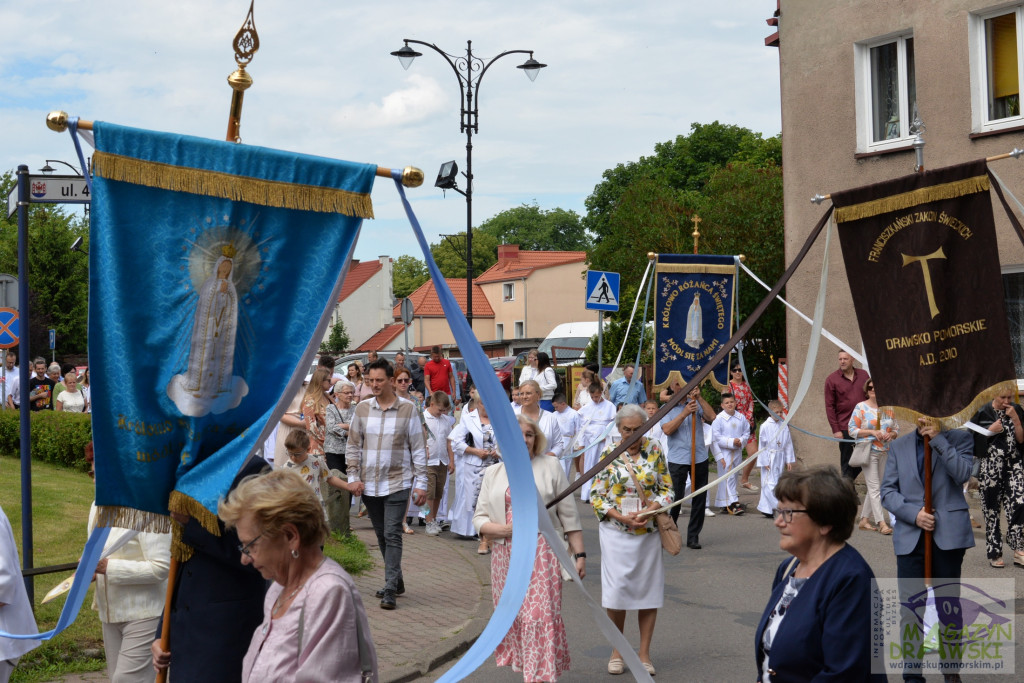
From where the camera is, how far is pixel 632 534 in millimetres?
7605

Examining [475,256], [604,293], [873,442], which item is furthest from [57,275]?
[873,442]

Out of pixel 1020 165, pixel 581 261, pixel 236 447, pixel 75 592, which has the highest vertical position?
pixel 581 261

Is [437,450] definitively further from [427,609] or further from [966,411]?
[966,411]

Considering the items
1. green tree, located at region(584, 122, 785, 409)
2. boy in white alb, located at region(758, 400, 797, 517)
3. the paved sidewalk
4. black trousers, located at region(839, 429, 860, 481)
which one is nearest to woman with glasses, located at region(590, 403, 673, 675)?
the paved sidewalk

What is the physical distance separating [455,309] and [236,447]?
998 millimetres

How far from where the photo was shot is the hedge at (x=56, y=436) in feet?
55.1

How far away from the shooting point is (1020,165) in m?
14.0

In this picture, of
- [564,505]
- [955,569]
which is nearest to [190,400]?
[564,505]

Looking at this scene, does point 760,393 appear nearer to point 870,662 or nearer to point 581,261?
point 870,662

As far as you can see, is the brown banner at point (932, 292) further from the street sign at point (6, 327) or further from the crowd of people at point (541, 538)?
the street sign at point (6, 327)

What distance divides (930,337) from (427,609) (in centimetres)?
497

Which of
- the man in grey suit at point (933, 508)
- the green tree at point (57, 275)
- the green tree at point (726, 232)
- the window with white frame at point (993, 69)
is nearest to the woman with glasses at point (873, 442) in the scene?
the window with white frame at point (993, 69)

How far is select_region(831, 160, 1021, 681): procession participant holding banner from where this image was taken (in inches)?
243

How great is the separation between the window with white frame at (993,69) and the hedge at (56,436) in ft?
43.9
